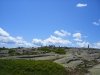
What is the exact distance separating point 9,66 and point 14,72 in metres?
0.93

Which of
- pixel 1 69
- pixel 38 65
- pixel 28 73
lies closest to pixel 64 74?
pixel 38 65

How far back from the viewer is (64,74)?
2409cm

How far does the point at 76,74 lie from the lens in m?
26.3

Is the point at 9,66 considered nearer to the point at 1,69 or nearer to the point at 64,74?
the point at 1,69

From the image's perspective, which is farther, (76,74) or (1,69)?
(76,74)

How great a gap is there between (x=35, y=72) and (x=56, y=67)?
2.98 meters

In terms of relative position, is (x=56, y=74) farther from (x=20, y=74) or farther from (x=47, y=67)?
(x=20, y=74)

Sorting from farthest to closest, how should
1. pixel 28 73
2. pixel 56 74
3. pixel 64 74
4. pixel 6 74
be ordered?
pixel 64 74
pixel 56 74
pixel 28 73
pixel 6 74

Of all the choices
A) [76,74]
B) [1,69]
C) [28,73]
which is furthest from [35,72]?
[76,74]

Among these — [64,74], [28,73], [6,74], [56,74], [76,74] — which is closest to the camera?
[6,74]

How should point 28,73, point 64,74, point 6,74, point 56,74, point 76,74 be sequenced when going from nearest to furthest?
point 6,74 → point 28,73 → point 56,74 → point 64,74 → point 76,74

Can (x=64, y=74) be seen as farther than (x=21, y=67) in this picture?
Yes

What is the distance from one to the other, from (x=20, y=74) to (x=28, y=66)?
1.63m

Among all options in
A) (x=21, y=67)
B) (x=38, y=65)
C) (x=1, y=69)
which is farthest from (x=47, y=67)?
(x=1, y=69)
